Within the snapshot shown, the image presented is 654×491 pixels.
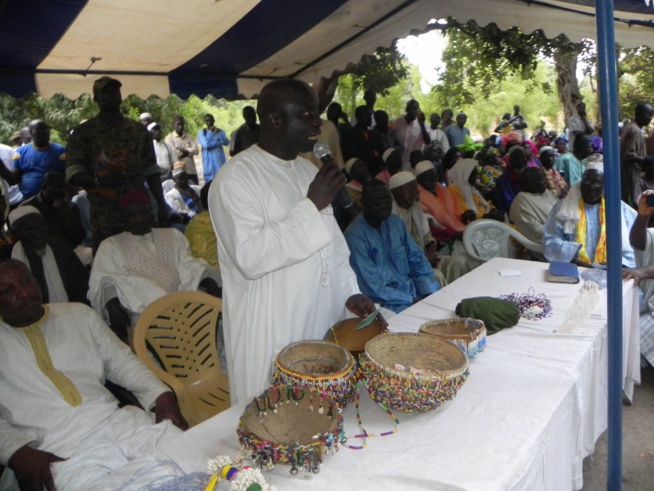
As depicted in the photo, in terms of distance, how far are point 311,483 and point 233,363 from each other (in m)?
0.88

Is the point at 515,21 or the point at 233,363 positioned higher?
the point at 515,21

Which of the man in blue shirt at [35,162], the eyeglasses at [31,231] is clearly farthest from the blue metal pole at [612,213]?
the man in blue shirt at [35,162]

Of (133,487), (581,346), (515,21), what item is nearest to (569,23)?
(515,21)

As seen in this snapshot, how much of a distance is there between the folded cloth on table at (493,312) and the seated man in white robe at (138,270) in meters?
1.84

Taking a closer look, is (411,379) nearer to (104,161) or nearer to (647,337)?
(647,337)

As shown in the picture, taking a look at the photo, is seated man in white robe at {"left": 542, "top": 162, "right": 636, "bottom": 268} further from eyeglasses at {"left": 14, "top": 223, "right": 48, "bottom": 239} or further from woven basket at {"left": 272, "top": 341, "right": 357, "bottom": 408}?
eyeglasses at {"left": 14, "top": 223, "right": 48, "bottom": 239}

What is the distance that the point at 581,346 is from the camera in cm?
201

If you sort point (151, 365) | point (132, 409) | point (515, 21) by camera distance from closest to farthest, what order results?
point (132, 409) → point (151, 365) → point (515, 21)

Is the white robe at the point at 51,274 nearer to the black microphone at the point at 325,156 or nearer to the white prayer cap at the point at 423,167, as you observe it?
the black microphone at the point at 325,156

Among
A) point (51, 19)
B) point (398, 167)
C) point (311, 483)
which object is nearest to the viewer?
point (311, 483)

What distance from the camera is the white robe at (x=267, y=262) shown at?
1.81 metres

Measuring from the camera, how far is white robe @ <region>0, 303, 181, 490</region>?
195 cm

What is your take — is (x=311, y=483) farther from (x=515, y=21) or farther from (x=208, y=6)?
(x=515, y=21)

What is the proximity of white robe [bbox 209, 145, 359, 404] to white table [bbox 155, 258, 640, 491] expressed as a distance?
386 mm
